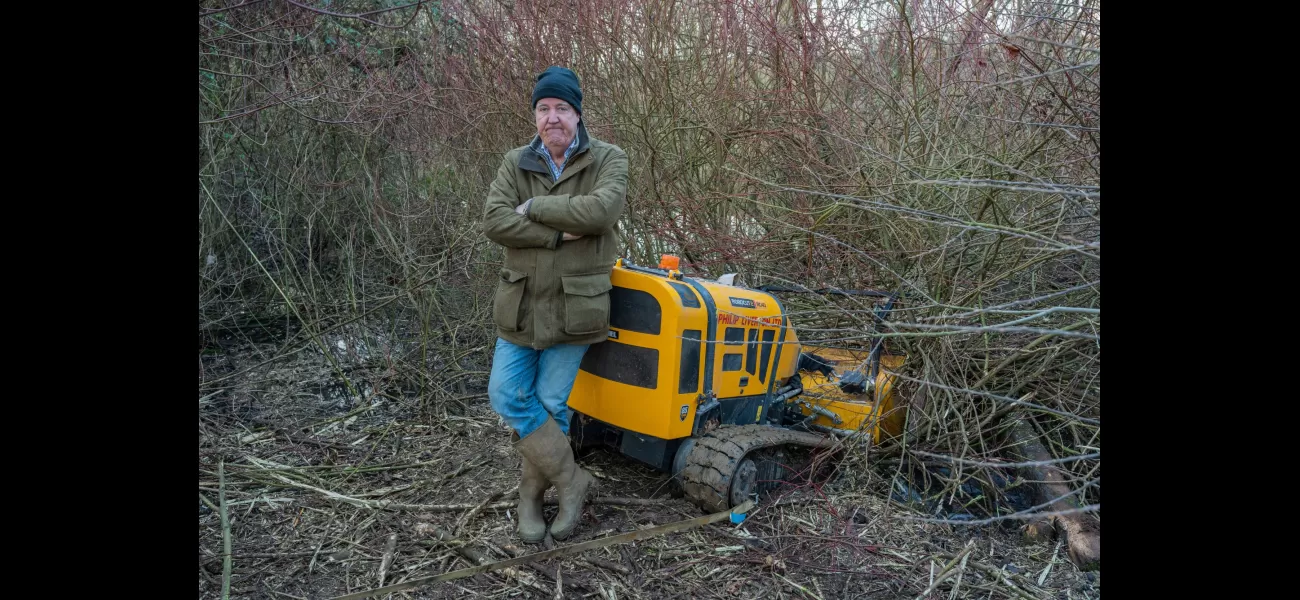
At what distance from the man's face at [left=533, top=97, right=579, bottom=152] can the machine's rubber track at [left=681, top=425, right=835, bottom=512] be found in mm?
1555

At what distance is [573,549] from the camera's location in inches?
123

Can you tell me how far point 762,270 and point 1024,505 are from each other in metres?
2.41

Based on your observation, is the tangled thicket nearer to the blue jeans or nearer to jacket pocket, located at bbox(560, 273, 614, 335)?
jacket pocket, located at bbox(560, 273, 614, 335)

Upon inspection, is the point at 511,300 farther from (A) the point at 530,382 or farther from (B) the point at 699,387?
(B) the point at 699,387

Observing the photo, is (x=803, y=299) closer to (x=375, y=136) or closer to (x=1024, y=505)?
(x=1024, y=505)

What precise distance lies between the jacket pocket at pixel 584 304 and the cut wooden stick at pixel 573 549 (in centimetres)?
94

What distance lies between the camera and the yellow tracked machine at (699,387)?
10.7 ft

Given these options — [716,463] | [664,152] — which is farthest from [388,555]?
[664,152]

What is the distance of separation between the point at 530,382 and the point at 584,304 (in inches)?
18.3

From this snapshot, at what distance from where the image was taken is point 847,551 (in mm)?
3326

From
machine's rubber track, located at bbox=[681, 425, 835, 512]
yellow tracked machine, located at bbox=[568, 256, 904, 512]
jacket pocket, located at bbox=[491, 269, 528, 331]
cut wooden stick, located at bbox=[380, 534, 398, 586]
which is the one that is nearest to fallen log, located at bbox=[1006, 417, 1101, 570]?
yellow tracked machine, located at bbox=[568, 256, 904, 512]

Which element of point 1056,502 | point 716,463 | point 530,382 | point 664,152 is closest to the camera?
point 1056,502

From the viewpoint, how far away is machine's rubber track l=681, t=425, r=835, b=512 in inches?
131

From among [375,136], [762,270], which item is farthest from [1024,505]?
[375,136]
